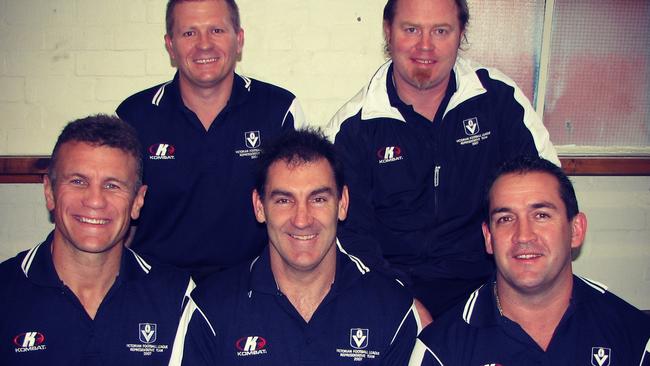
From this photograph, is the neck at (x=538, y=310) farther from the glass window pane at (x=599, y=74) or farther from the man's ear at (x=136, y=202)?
the glass window pane at (x=599, y=74)

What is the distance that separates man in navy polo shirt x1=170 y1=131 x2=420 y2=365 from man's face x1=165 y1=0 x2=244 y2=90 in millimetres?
684

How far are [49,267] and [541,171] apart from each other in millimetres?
1756

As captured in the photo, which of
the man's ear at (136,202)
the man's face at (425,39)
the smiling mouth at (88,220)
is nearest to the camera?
the smiling mouth at (88,220)

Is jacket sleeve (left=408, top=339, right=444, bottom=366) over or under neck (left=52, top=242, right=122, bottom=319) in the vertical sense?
under

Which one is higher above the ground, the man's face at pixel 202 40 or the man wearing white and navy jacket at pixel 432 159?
the man's face at pixel 202 40

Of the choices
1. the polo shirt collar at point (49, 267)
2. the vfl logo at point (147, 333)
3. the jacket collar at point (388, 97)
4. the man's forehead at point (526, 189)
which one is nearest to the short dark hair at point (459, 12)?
the jacket collar at point (388, 97)

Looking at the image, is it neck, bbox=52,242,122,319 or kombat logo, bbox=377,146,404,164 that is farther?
kombat logo, bbox=377,146,404,164

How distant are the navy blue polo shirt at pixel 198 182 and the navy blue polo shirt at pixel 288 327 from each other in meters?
0.59

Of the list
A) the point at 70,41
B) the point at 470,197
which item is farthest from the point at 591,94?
the point at 70,41

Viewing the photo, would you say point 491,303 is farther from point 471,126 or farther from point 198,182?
point 198,182

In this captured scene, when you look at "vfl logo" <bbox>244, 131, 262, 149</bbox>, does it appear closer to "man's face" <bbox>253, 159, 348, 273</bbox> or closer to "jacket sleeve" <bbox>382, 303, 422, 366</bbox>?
"man's face" <bbox>253, 159, 348, 273</bbox>

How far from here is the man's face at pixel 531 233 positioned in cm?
228

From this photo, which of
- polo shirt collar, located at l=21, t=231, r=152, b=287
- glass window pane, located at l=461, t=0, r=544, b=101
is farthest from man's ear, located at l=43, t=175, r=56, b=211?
glass window pane, located at l=461, t=0, r=544, b=101

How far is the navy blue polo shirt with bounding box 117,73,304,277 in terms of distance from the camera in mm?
3016
